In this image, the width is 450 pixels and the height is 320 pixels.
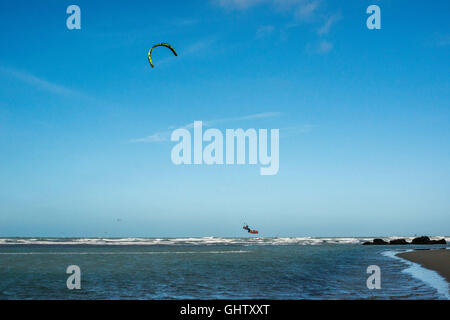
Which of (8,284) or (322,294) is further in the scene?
(8,284)
